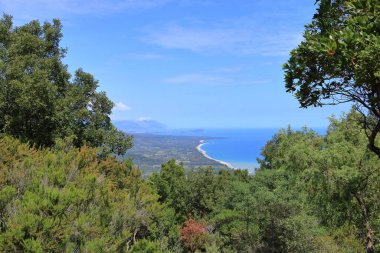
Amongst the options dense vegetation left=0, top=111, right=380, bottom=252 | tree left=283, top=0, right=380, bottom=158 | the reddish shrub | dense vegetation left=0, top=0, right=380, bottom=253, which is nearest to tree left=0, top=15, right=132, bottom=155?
dense vegetation left=0, top=0, right=380, bottom=253

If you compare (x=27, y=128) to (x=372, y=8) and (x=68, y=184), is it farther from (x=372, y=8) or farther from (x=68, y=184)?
(x=372, y=8)

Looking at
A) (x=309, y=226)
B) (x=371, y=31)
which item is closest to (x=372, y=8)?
(x=371, y=31)

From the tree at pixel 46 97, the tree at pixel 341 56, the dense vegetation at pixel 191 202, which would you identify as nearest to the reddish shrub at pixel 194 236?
the dense vegetation at pixel 191 202

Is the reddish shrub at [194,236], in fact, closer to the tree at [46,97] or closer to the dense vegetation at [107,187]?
the dense vegetation at [107,187]

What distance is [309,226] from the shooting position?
791 inches

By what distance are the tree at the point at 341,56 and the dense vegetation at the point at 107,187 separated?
5.66 m

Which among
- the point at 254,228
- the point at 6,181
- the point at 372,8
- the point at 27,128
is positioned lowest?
the point at 254,228

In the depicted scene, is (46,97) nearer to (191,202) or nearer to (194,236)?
(194,236)

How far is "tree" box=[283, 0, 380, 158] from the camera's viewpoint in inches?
203

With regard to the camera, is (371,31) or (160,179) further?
(160,179)

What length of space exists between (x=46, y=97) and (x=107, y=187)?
278 inches

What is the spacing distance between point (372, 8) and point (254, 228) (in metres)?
19.6

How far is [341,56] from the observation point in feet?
17.6

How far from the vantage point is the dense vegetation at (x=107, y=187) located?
10.7 meters
